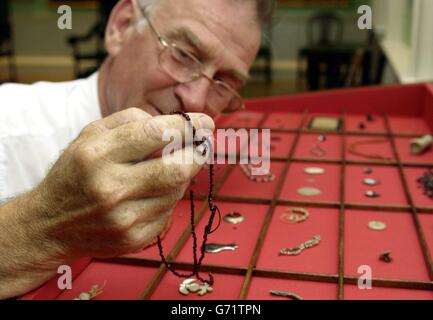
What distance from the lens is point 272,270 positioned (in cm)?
94

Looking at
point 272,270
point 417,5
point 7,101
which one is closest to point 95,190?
point 272,270

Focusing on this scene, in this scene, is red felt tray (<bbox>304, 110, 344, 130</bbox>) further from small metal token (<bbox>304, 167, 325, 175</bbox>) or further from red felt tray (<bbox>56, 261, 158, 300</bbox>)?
red felt tray (<bbox>56, 261, 158, 300</bbox>)

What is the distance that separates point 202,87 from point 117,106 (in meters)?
0.27

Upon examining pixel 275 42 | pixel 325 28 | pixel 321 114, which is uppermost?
pixel 321 114

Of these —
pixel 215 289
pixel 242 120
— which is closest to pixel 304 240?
pixel 215 289

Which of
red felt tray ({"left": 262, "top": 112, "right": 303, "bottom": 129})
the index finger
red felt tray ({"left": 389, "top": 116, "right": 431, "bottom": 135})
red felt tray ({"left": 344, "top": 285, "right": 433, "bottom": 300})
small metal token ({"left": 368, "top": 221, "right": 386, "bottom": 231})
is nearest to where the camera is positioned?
the index finger

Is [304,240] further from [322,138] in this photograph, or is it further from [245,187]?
[322,138]

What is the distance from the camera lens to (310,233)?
112 cm

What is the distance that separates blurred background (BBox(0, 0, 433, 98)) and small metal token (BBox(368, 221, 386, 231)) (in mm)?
3417

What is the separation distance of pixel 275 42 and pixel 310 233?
596cm

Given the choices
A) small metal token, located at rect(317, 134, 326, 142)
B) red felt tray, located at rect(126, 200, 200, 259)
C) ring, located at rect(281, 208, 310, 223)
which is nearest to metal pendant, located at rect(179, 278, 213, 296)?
red felt tray, located at rect(126, 200, 200, 259)

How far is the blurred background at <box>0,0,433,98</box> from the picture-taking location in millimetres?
5180

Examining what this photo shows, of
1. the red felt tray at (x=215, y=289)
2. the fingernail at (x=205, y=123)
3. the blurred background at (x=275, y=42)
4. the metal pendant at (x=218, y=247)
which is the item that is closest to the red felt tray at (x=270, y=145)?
the metal pendant at (x=218, y=247)

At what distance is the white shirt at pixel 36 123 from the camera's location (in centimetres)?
139
